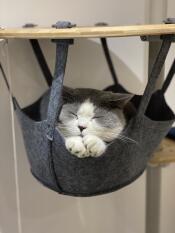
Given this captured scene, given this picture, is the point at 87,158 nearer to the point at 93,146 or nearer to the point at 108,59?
the point at 93,146

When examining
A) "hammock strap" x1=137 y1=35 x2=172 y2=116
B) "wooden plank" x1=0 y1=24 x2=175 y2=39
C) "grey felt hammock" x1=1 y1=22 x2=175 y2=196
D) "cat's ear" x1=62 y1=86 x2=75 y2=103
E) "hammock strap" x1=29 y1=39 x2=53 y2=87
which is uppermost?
"wooden plank" x1=0 y1=24 x2=175 y2=39

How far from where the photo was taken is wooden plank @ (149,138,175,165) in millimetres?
978

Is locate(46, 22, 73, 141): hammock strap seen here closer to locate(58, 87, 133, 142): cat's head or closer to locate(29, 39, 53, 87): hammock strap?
locate(58, 87, 133, 142): cat's head

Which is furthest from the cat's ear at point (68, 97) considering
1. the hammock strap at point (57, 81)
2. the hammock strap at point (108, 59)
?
the hammock strap at point (108, 59)

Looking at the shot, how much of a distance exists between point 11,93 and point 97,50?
0.29 m

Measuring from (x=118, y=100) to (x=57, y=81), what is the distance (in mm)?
165

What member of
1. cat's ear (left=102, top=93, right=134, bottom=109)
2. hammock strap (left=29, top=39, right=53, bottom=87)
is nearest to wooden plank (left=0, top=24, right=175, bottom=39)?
cat's ear (left=102, top=93, right=134, bottom=109)

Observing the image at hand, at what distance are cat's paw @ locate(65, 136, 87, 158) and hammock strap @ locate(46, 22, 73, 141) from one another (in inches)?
1.5

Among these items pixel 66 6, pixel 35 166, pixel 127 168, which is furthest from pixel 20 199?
pixel 66 6

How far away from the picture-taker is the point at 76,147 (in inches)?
27.8

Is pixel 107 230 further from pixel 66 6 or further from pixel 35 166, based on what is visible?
pixel 66 6

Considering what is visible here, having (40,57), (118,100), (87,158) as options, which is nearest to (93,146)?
(87,158)

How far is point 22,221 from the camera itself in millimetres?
1054

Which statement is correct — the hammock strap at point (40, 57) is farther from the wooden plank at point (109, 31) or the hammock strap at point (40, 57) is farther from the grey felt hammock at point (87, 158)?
the wooden plank at point (109, 31)
